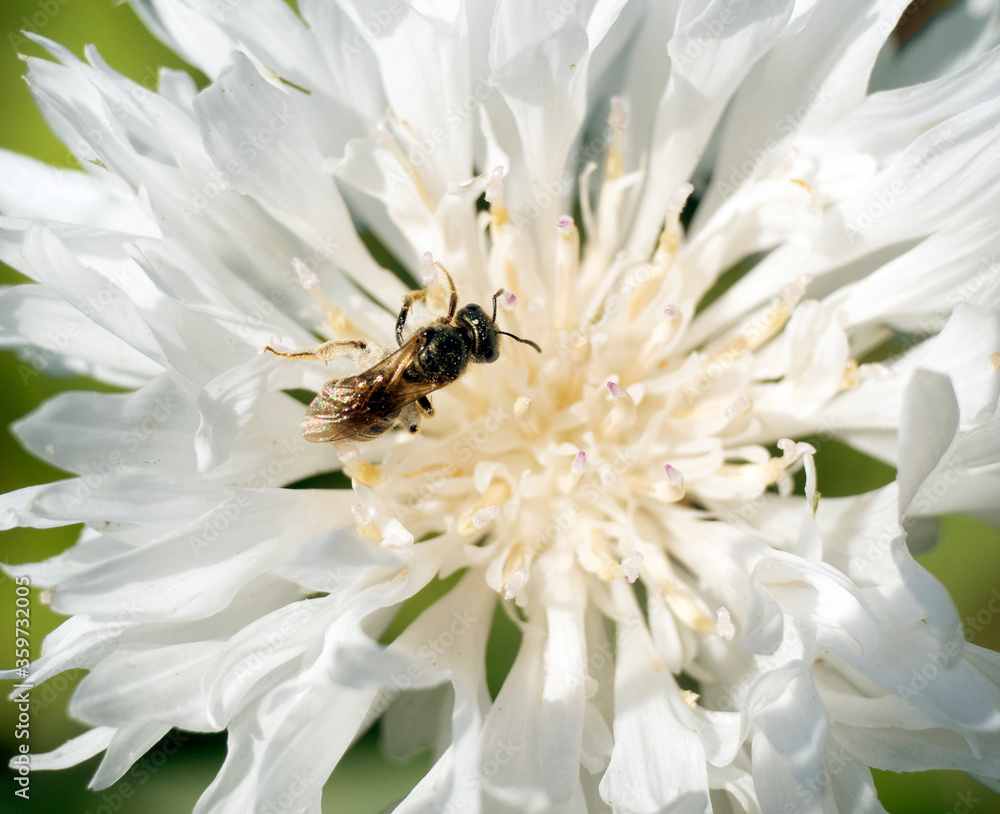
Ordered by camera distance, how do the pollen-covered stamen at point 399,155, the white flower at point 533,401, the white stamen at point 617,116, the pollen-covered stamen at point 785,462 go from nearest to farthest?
the white flower at point 533,401, the pollen-covered stamen at point 785,462, the pollen-covered stamen at point 399,155, the white stamen at point 617,116

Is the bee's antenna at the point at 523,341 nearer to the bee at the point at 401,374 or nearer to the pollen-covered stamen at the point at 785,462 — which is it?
the bee at the point at 401,374

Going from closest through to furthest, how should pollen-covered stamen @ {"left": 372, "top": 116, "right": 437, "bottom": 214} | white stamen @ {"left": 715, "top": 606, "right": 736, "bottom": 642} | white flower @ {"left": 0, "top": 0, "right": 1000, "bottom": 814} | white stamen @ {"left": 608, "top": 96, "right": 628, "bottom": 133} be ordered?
white flower @ {"left": 0, "top": 0, "right": 1000, "bottom": 814}
white stamen @ {"left": 715, "top": 606, "right": 736, "bottom": 642}
pollen-covered stamen @ {"left": 372, "top": 116, "right": 437, "bottom": 214}
white stamen @ {"left": 608, "top": 96, "right": 628, "bottom": 133}

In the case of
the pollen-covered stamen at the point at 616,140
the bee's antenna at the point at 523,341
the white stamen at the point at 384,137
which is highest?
the pollen-covered stamen at the point at 616,140

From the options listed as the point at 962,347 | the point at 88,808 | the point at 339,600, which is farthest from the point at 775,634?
the point at 88,808

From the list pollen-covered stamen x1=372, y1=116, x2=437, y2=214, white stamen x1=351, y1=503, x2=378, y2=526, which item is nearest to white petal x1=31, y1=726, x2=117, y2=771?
white stamen x1=351, y1=503, x2=378, y2=526

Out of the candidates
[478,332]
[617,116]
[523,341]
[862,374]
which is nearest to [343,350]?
[478,332]

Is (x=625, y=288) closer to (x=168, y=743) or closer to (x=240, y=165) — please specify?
Result: (x=240, y=165)

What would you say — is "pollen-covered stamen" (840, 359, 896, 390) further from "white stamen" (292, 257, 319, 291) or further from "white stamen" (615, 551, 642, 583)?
"white stamen" (292, 257, 319, 291)

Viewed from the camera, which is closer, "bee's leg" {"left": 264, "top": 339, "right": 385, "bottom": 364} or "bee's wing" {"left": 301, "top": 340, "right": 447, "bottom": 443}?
"bee's wing" {"left": 301, "top": 340, "right": 447, "bottom": 443}

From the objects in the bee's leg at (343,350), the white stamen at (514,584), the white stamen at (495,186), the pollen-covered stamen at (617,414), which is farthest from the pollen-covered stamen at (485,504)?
the white stamen at (495,186)
